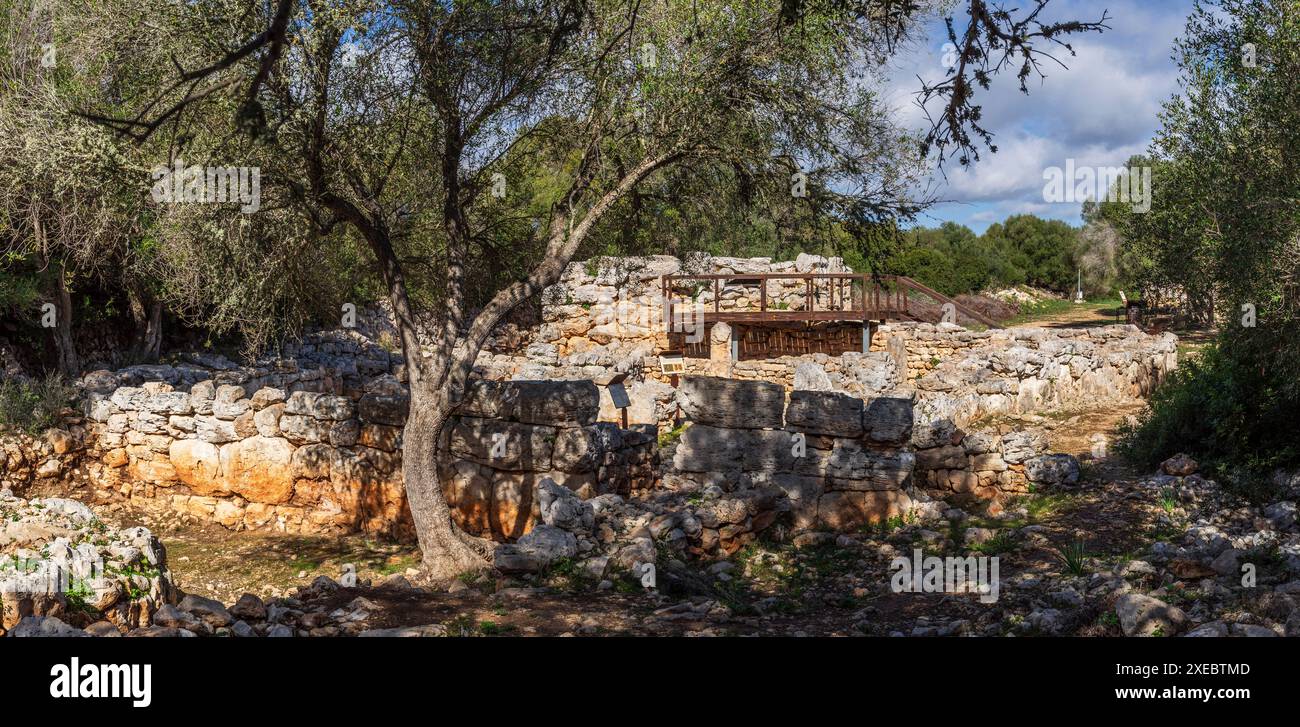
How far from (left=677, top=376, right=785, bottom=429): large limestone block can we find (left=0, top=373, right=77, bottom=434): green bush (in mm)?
8571

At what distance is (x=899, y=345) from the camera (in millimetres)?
22062

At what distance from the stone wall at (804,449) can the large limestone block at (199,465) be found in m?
6.06

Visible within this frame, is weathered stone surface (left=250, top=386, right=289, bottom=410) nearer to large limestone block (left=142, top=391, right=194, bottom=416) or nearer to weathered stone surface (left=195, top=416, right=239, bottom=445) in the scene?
weathered stone surface (left=195, top=416, right=239, bottom=445)

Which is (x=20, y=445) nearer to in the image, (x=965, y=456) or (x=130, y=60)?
(x=130, y=60)

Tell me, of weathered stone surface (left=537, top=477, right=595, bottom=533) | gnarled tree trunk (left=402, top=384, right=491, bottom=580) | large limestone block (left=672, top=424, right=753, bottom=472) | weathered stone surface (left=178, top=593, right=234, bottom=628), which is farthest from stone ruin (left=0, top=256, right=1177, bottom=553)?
weathered stone surface (left=178, top=593, right=234, bottom=628)

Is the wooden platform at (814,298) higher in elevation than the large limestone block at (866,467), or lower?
higher

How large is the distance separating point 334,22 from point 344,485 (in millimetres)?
5755

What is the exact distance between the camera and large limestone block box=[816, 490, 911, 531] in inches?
405

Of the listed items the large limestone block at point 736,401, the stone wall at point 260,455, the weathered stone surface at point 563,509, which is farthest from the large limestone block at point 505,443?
the large limestone block at point 736,401

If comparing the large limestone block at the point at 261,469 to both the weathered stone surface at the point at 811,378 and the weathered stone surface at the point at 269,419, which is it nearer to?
the weathered stone surface at the point at 269,419

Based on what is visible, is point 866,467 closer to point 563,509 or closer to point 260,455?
point 563,509

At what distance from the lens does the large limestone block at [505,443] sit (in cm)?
970

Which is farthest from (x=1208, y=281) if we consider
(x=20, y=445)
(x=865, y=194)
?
(x=20, y=445)

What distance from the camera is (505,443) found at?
9805 millimetres
